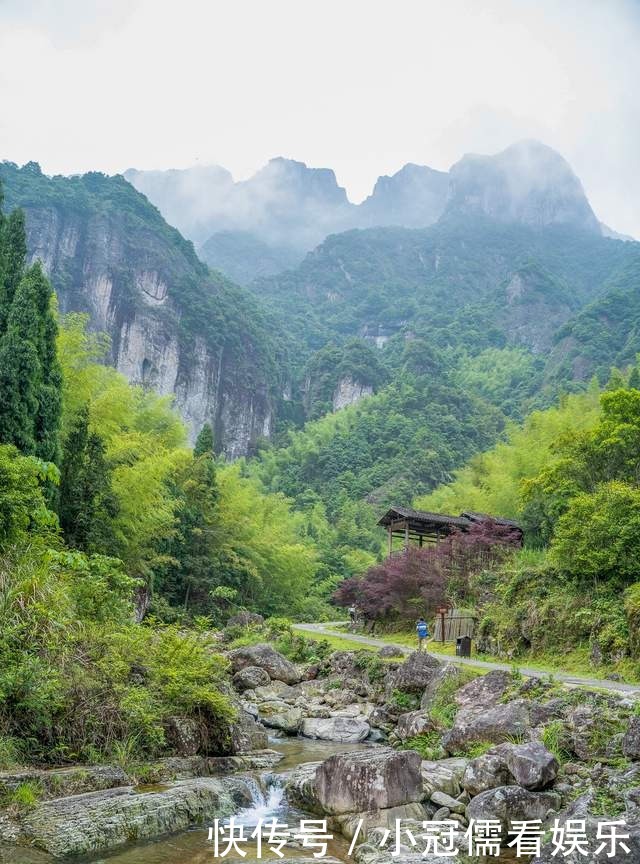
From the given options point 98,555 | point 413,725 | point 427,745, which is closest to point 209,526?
point 98,555

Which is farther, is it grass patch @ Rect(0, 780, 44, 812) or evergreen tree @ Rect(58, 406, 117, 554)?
evergreen tree @ Rect(58, 406, 117, 554)

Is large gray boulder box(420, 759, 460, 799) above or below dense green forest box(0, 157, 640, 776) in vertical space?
below

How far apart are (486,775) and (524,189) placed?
189 meters

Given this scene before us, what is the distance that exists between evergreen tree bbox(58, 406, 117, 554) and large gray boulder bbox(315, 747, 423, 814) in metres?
10.4

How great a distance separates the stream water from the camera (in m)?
6.21

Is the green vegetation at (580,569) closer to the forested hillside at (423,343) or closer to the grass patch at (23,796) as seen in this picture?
the grass patch at (23,796)

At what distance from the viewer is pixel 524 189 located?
17588 centimetres

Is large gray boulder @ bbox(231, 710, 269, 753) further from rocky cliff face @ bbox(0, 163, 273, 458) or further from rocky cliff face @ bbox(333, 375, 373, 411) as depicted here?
rocky cliff face @ bbox(333, 375, 373, 411)

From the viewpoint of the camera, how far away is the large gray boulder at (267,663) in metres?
16.8

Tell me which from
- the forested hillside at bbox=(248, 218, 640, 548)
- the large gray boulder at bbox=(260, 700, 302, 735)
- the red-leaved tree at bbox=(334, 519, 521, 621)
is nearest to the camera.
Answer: the large gray boulder at bbox=(260, 700, 302, 735)

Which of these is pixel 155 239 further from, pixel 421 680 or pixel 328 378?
pixel 421 680

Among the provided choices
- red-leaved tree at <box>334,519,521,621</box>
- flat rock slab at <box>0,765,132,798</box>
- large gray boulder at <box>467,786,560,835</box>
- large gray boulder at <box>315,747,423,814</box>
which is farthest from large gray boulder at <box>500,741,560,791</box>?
red-leaved tree at <box>334,519,521,621</box>

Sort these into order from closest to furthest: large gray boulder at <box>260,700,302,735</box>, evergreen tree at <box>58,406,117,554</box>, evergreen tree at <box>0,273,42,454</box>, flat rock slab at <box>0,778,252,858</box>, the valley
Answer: flat rock slab at <box>0,778,252,858</box> < the valley < large gray boulder at <box>260,700,302,735</box> < evergreen tree at <box>0,273,42,454</box> < evergreen tree at <box>58,406,117,554</box>

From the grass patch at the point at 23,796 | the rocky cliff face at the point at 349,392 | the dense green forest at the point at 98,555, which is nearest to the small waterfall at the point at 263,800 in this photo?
the dense green forest at the point at 98,555
